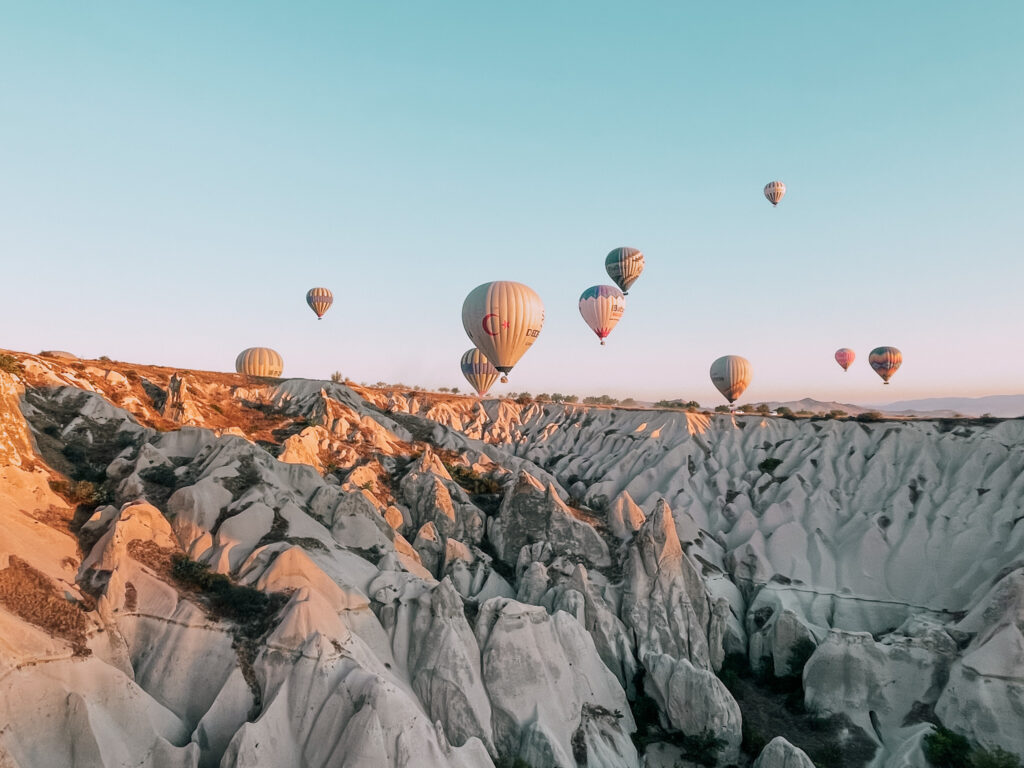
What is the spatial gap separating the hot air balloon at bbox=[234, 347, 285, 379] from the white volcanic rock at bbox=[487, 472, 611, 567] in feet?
171

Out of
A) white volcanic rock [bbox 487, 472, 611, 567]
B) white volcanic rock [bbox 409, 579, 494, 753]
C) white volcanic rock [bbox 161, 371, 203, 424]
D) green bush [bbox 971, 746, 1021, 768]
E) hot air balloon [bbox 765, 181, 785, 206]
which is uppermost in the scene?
hot air balloon [bbox 765, 181, 785, 206]

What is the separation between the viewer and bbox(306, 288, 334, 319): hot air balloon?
87.5m

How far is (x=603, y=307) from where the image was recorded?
2557 inches

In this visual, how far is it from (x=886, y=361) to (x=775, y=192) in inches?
975

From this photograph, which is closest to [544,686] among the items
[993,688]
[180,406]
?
[993,688]

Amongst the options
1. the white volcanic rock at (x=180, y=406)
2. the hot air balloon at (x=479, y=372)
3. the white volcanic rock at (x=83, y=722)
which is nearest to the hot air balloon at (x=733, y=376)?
the hot air balloon at (x=479, y=372)

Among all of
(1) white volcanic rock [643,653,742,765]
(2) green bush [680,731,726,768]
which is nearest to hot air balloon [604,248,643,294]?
(1) white volcanic rock [643,653,742,765]

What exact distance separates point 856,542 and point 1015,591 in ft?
53.0

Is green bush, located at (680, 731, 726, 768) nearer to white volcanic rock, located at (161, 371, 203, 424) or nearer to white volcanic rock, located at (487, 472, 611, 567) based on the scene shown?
white volcanic rock, located at (487, 472, 611, 567)

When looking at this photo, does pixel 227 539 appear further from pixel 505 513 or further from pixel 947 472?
pixel 947 472

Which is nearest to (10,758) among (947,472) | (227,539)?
(227,539)

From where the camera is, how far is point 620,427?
236ft

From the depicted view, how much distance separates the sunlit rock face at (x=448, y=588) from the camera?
21.5m

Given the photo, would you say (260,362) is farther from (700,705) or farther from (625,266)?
(700,705)
